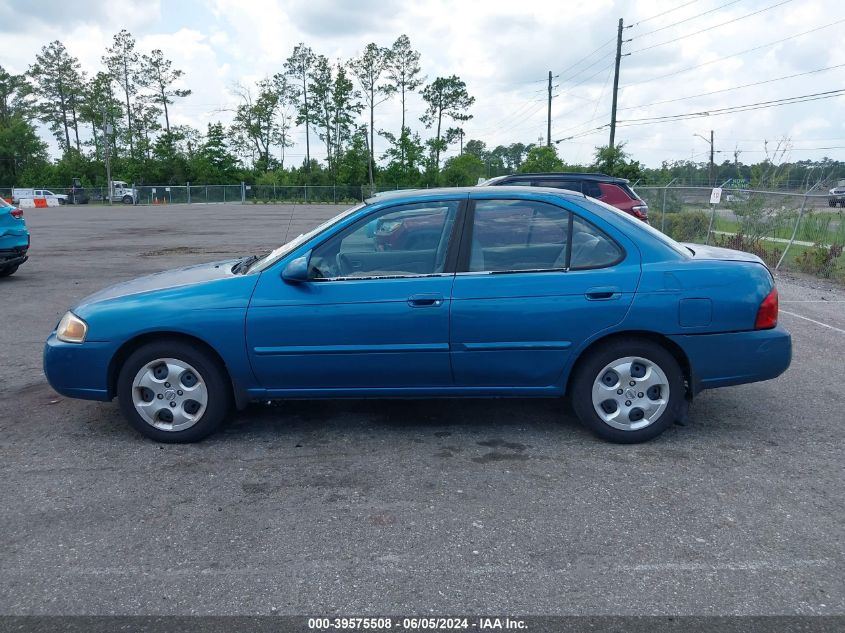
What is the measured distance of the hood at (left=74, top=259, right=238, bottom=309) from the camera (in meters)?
4.97

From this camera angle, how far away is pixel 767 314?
4.68 metres

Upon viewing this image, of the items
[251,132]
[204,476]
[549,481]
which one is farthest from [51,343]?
[251,132]

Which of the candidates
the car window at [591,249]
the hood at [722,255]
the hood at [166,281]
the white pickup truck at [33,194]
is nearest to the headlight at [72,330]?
the hood at [166,281]

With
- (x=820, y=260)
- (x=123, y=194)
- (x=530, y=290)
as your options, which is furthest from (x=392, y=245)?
(x=123, y=194)

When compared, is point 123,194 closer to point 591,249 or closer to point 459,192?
point 459,192

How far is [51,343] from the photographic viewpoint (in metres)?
4.93

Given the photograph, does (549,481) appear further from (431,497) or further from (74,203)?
(74,203)

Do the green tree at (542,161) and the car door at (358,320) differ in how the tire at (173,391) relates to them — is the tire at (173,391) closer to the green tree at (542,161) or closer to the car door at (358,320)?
the car door at (358,320)

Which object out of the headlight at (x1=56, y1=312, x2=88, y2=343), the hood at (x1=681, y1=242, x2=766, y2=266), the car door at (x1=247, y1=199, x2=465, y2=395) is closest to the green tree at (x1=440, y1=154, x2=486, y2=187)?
the hood at (x1=681, y1=242, x2=766, y2=266)

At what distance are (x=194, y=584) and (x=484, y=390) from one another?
220 centimetres

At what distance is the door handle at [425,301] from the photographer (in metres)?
4.62

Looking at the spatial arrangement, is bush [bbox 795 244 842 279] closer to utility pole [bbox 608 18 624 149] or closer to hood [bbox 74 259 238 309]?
hood [bbox 74 259 238 309]

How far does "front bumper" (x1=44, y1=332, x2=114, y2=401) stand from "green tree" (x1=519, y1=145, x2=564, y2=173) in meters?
40.1

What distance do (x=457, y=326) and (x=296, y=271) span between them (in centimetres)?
105
